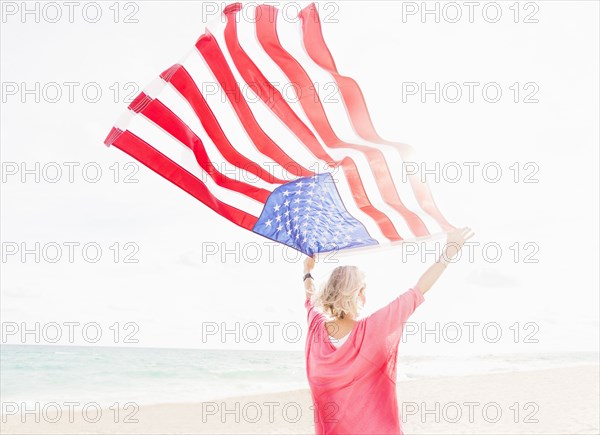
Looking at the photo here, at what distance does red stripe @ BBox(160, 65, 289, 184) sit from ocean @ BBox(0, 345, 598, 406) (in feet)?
46.7

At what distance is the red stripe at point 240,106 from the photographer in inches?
165

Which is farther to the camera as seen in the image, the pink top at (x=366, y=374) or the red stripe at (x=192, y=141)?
the red stripe at (x=192, y=141)

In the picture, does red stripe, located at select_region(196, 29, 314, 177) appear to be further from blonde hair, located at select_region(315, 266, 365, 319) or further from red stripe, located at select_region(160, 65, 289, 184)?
blonde hair, located at select_region(315, 266, 365, 319)

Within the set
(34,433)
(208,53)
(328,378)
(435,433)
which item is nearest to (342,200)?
Answer: (208,53)

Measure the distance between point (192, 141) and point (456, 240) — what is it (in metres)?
1.72

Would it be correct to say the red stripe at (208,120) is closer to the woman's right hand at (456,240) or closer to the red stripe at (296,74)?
the red stripe at (296,74)

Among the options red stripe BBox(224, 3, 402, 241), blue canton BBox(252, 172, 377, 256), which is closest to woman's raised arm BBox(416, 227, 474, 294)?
blue canton BBox(252, 172, 377, 256)

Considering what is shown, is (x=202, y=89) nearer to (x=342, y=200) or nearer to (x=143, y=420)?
(x=342, y=200)

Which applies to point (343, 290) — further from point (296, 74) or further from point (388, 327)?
point (296, 74)

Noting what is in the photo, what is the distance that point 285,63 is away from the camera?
4.25m

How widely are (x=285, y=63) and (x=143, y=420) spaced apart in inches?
408

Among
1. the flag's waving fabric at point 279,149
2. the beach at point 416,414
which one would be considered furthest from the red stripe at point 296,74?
the beach at point 416,414

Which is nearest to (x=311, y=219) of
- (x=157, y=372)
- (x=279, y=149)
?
(x=279, y=149)

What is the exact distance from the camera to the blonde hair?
2.88 metres
